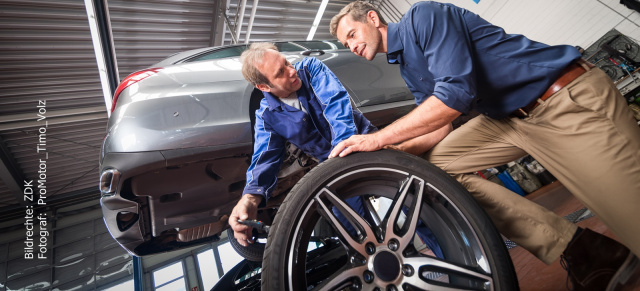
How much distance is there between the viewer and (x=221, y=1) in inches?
190

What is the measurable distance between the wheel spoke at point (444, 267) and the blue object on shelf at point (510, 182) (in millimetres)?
4113

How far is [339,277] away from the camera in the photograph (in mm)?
789

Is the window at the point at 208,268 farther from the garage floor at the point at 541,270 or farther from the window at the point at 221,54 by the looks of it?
the garage floor at the point at 541,270

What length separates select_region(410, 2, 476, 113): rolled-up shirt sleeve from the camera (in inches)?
36.3

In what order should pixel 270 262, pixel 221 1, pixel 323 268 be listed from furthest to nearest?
pixel 221 1, pixel 323 268, pixel 270 262

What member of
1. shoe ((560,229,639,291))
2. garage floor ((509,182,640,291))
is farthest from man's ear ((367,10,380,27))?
garage floor ((509,182,640,291))

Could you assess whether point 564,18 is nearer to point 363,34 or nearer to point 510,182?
point 510,182

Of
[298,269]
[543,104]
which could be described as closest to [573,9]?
[543,104]

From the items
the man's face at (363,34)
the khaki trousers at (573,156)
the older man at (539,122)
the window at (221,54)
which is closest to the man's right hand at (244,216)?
the older man at (539,122)

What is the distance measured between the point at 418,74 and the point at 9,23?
→ 17.3 feet

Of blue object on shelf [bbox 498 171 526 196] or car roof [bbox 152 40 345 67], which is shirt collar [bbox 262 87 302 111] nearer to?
car roof [bbox 152 40 345 67]

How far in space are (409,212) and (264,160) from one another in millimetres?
906

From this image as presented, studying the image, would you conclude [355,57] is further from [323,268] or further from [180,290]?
[180,290]

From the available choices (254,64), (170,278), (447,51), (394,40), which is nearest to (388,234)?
(447,51)
